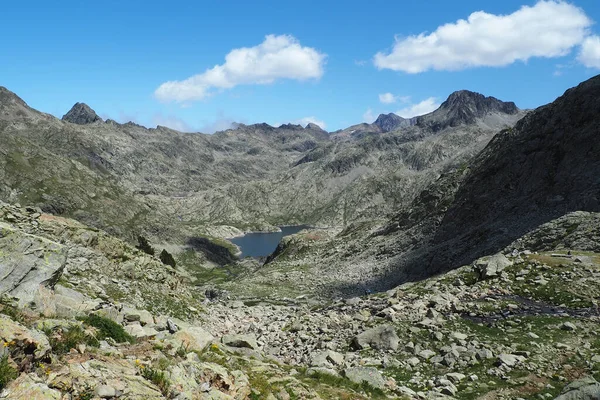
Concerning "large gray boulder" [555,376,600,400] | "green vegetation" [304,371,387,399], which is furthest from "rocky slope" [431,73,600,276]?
"green vegetation" [304,371,387,399]

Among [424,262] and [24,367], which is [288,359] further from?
[424,262]

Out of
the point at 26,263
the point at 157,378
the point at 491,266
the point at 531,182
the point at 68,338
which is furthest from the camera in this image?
the point at 531,182

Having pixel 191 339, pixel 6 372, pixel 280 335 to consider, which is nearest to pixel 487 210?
pixel 280 335

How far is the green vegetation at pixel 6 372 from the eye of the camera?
948 centimetres

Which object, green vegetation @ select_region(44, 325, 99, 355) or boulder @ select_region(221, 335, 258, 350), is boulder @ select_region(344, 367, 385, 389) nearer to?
boulder @ select_region(221, 335, 258, 350)

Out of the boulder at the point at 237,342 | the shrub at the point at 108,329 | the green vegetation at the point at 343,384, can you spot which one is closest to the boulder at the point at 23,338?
the shrub at the point at 108,329

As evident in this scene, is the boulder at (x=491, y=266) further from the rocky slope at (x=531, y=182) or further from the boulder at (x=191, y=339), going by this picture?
the rocky slope at (x=531, y=182)

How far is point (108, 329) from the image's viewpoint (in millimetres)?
15344

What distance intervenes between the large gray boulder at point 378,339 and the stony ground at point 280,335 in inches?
3.1

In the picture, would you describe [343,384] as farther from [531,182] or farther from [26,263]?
[531,182]

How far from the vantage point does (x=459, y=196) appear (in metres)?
94.5

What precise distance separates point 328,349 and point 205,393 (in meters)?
14.4

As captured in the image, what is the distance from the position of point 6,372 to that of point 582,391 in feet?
64.4

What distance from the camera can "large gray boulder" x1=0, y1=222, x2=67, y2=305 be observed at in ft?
58.6
